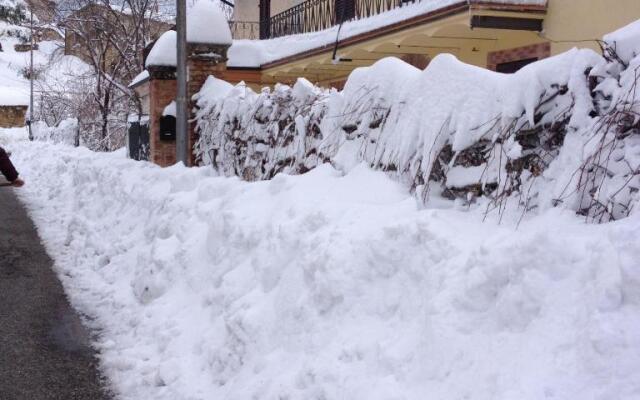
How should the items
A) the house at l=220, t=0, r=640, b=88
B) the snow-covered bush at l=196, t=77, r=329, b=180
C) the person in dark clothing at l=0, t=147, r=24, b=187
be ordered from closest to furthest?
the snow-covered bush at l=196, t=77, r=329, b=180, the person in dark clothing at l=0, t=147, r=24, b=187, the house at l=220, t=0, r=640, b=88

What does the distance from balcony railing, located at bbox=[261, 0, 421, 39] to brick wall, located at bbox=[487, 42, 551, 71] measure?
165 centimetres

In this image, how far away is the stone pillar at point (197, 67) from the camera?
31.4ft

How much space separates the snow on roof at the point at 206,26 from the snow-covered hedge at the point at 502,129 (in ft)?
13.4

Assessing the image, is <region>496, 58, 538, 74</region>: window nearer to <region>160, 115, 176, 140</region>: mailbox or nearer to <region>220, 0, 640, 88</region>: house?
<region>220, 0, 640, 88</region>: house

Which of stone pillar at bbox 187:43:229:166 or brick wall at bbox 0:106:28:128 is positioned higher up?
brick wall at bbox 0:106:28:128

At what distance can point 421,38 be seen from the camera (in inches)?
422

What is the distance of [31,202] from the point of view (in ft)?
42.9

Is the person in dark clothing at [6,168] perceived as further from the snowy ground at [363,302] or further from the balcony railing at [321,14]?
the balcony railing at [321,14]

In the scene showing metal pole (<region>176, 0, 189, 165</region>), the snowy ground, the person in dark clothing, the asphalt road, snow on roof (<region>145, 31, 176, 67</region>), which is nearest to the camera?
the snowy ground

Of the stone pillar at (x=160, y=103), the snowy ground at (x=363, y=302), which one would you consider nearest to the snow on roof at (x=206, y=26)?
the stone pillar at (x=160, y=103)

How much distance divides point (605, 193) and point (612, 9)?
5915mm

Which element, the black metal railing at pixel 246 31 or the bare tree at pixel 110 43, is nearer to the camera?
the bare tree at pixel 110 43

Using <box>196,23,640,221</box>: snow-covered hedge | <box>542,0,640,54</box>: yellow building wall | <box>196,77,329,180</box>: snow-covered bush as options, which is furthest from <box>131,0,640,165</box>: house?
<box>196,23,640,221</box>: snow-covered hedge

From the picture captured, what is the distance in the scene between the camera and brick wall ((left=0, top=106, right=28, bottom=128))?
5269 centimetres
